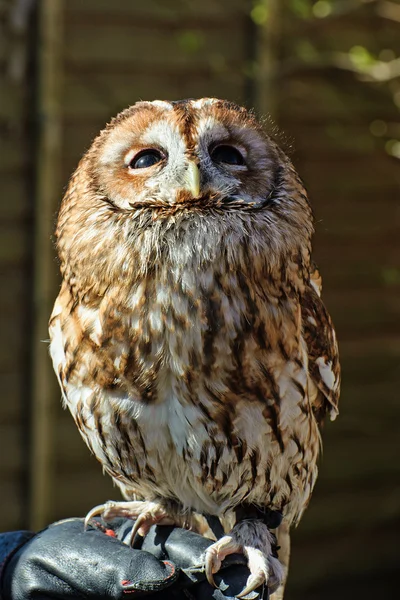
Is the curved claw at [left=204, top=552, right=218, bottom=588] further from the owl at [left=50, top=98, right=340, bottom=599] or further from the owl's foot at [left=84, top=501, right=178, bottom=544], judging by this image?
the owl's foot at [left=84, top=501, right=178, bottom=544]

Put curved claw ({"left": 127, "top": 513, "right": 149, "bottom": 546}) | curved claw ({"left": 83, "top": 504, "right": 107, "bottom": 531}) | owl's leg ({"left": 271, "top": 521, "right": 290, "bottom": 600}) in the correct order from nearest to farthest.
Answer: curved claw ({"left": 83, "top": 504, "right": 107, "bottom": 531})
curved claw ({"left": 127, "top": 513, "right": 149, "bottom": 546})
owl's leg ({"left": 271, "top": 521, "right": 290, "bottom": 600})

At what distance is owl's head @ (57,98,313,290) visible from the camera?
→ 6.99 feet

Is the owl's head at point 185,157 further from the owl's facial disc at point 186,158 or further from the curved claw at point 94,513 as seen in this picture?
the curved claw at point 94,513

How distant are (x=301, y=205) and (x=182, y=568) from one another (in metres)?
0.90

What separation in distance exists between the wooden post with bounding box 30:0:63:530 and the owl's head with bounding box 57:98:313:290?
1.70 meters

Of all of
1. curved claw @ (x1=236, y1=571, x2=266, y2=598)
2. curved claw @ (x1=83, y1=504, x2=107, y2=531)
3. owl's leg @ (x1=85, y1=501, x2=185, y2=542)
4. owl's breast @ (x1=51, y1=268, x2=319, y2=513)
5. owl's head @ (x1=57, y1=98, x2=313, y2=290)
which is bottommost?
curved claw @ (x1=236, y1=571, x2=266, y2=598)

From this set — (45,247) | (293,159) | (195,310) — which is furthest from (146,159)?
(293,159)

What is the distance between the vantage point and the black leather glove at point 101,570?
2092 millimetres

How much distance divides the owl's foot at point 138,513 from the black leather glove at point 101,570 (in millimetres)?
162

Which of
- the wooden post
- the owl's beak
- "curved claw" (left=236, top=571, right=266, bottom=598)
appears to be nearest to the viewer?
the owl's beak

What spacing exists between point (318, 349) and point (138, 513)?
2.14 ft

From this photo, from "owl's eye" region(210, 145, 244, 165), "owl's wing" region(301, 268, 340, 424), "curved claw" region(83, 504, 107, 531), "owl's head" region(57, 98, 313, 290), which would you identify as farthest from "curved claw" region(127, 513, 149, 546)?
"owl's eye" region(210, 145, 244, 165)

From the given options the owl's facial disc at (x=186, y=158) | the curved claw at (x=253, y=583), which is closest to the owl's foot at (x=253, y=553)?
the curved claw at (x=253, y=583)

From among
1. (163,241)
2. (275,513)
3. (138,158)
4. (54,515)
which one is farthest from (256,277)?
(54,515)
